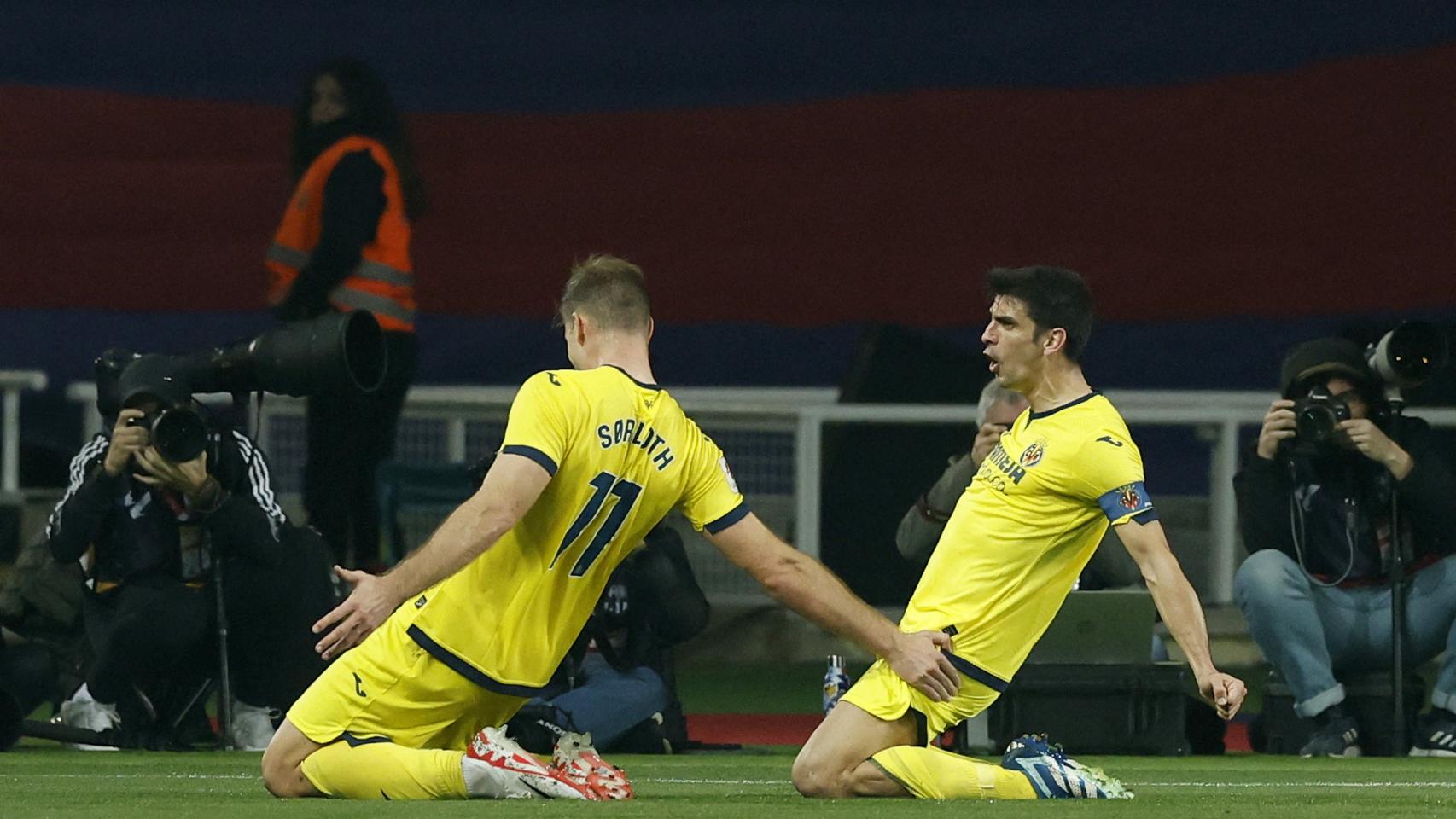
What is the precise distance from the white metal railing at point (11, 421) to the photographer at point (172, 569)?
8.80ft

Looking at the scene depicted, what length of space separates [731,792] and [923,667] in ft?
2.06

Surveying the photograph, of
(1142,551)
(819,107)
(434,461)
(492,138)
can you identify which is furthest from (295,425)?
(1142,551)

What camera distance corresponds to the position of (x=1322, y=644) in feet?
23.3

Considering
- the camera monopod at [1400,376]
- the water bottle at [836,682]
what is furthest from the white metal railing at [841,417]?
the water bottle at [836,682]

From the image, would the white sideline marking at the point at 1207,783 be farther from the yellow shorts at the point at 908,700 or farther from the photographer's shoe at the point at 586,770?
the photographer's shoe at the point at 586,770

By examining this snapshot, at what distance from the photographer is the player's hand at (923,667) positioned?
5.28m

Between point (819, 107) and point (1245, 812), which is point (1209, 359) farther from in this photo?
point (1245, 812)

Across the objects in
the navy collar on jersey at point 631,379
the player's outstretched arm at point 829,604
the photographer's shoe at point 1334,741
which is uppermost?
the navy collar on jersey at point 631,379

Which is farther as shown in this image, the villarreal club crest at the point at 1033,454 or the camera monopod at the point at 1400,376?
the camera monopod at the point at 1400,376

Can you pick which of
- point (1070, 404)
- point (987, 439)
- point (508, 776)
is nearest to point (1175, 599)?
point (1070, 404)

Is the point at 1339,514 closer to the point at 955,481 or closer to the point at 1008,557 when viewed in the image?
the point at 955,481

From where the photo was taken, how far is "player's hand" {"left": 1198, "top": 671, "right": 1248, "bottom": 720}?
4.94m

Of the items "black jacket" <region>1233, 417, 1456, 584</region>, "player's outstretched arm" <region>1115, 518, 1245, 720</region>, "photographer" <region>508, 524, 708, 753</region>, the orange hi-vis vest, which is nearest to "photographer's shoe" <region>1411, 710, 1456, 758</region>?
"black jacket" <region>1233, 417, 1456, 584</region>

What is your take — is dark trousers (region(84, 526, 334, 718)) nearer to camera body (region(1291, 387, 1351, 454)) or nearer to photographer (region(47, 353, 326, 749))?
photographer (region(47, 353, 326, 749))
